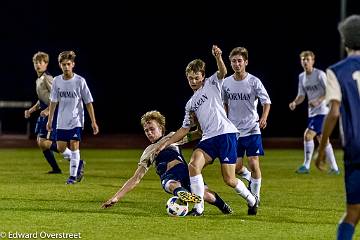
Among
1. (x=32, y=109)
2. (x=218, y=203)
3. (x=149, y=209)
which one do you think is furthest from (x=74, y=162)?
(x=218, y=203)

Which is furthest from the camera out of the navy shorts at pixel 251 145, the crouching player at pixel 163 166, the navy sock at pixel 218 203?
the navy shorts at pixel 251 145

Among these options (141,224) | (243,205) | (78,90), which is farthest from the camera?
(78,90)

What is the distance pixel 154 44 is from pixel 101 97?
261cm

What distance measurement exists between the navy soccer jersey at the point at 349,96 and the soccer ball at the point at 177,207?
3.59m

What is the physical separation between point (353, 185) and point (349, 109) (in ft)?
1.88

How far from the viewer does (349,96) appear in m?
6.71

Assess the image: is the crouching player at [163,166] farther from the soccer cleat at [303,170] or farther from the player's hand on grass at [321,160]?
the soccer cleat at [303,170]

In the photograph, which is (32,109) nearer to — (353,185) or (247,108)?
(247,108)

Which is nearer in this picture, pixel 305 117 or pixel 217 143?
pixel 217 143

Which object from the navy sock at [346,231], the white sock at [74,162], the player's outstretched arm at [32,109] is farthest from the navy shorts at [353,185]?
the player's outstretched arm at [32,109]

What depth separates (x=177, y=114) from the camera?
30.3 m

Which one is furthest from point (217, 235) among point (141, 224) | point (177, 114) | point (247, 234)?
point (177, 114)

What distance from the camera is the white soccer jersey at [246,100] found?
11742mm

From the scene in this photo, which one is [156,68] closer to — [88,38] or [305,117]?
[88,38]
